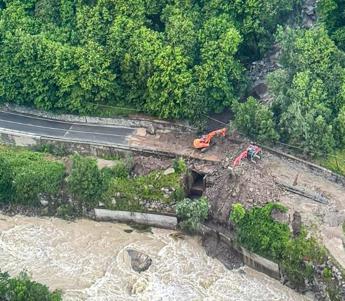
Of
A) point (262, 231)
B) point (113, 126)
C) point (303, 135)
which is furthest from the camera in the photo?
point (113, 126)

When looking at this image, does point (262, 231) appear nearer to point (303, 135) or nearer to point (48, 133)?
point (303, 135)

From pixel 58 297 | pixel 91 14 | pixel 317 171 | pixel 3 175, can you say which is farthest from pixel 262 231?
pixel 91 14

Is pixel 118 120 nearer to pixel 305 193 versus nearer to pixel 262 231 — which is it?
pixel 262 231

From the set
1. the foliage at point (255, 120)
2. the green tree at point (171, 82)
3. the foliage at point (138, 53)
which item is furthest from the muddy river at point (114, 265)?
the foliage at point (138, 53)

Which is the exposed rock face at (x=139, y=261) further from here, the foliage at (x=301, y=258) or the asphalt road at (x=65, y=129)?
the asphalt road at (x=65, y=129)

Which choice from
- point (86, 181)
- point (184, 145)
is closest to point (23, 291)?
point (86, 181)
